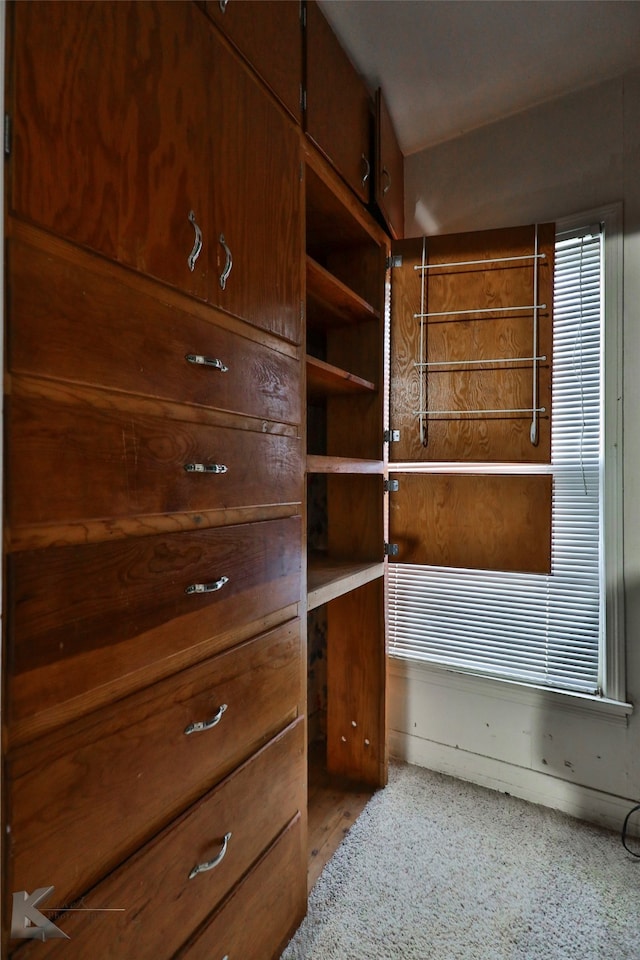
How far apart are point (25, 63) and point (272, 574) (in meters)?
1.06

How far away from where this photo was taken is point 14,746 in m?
0.71

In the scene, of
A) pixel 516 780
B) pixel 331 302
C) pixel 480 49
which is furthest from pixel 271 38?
pixel 516 780

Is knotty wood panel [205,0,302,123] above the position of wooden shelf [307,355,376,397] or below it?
above

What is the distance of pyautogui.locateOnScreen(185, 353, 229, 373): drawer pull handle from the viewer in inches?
39.9

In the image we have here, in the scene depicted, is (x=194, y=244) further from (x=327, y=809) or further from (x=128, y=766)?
(x=327, y=809)

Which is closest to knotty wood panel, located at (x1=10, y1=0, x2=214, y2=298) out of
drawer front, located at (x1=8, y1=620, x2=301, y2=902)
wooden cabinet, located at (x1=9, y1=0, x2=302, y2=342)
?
wooden cabinet, located at (x1=9, y1=0, x2=302, y2=342)

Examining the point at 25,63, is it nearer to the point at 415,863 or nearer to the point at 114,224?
the point at 114,224

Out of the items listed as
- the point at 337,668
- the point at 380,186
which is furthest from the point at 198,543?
the point at 380,186

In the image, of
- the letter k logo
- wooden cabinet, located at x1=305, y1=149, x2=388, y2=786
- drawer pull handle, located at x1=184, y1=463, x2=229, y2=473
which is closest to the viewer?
the letter k logo

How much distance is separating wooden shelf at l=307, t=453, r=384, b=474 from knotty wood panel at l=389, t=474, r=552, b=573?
200 mm

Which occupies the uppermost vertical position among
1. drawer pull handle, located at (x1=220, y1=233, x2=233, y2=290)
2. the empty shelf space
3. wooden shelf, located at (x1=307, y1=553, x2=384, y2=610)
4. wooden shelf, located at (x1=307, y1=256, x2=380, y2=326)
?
wooden shelf, located at (x1=307, y1=256, x2=380, y2=326)

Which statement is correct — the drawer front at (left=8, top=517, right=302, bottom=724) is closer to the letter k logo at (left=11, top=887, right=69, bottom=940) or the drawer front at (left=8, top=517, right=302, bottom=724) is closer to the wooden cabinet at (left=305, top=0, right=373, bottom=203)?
the letter k logo at (left=11, top=887, right=69, bottom=940)

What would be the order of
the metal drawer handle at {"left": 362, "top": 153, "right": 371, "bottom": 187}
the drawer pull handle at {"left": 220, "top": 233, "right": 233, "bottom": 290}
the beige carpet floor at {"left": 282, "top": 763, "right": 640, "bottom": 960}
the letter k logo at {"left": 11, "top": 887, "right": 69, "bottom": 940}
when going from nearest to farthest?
1. the letter k logo at {"left": 11, "top": 887, "right": 69, "bottom": 940}
2. the drawer pull handle at {"left": 220, "top": 233, "right": 233, "bottom": 290}
3. the beige carpet floor at {"left": 282, "top": 763, "right": 640, "bottom": 960}
4. the metal drawer handle at {"left": 362, "top": 153, "right": 371, "bottom": 187}

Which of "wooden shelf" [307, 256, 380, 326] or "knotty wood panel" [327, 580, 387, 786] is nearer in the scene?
"wooden shelf" [307, 256, 380, 326]
